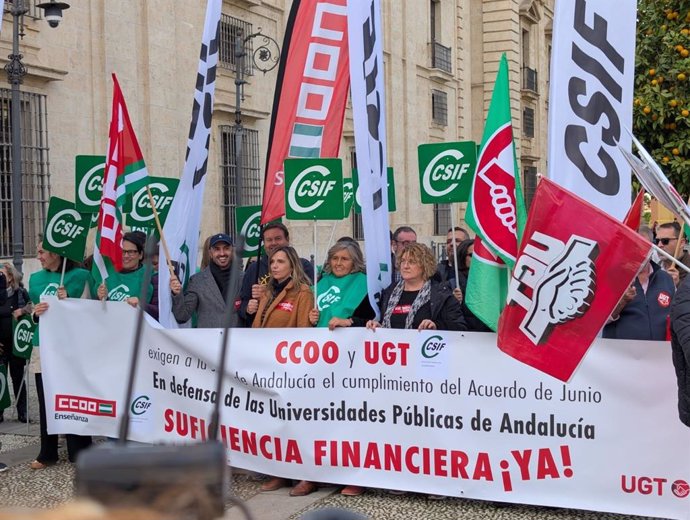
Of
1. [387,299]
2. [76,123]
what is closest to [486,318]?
[387,299]

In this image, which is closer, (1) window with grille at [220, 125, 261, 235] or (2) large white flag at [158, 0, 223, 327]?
(2) large white flag at [158, 0, 223, 327]

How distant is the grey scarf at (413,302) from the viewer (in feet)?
19.0

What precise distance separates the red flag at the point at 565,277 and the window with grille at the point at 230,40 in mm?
15358

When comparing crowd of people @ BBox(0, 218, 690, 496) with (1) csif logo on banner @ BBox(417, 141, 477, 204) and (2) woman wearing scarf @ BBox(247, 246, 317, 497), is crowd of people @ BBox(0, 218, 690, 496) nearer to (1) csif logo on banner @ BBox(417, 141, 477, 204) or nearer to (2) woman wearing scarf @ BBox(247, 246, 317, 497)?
(2) woman wearing scarf @ BBox(247, 246, 317, 497)

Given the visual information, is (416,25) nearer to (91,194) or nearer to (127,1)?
(127,1)

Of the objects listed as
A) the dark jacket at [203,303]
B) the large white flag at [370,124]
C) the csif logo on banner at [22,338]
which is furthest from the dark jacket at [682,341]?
the csif logo on banner at [22,338]

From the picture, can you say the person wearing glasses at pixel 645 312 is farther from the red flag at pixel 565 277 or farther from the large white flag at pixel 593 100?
the red flag at pixel 565 277

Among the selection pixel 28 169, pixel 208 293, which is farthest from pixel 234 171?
pixel 208 293

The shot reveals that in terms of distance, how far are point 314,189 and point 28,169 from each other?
926cm

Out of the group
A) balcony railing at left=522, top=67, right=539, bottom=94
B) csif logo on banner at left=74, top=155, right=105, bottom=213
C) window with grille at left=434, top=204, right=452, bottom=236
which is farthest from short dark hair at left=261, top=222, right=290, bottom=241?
balcony railing at left=522, top=67, right=539, bottom=94

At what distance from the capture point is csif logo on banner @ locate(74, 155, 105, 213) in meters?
8.02

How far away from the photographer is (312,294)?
248 inches

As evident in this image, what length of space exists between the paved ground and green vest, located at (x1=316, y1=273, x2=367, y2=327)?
116cm

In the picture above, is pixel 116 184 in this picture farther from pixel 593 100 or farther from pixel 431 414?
pixel 593 100
